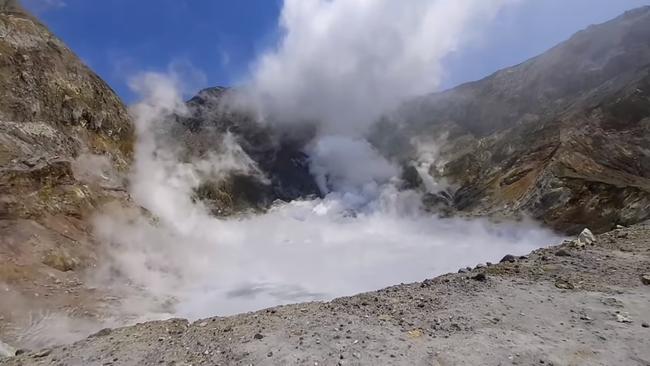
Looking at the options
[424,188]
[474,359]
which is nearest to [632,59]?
[424,188]

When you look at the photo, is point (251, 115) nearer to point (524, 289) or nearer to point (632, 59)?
point (632, 59)

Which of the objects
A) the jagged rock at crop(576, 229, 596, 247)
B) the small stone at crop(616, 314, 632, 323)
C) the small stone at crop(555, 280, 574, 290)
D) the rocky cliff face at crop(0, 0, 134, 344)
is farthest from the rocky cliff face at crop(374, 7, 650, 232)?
the rocky cliff face at crop(0, 0, 134, 344)

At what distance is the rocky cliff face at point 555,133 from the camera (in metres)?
34.6

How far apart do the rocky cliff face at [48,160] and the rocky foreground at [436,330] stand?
27.9ft

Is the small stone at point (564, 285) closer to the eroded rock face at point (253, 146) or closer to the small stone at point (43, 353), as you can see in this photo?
the small stone at point (43, 353)

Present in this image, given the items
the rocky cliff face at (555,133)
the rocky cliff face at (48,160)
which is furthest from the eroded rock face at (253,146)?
the rocky cliff face at (48,160)

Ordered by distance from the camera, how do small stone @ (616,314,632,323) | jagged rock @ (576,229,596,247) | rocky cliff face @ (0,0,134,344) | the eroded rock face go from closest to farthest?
1. small stone @ (616,314,632,323)
2. jagged rock @ (576,229,596,247)
3. rocky cliff face @ (0,0,134,344)
4. the eroded rock face

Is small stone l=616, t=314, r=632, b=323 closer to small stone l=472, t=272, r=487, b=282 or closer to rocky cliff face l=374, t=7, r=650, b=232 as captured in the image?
small stone l=472, t=272, r=487, b=282

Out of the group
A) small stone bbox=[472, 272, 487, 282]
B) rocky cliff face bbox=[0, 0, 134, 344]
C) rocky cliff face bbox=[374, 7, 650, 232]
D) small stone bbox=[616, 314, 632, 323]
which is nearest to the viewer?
small stone bbox=[616, 314, 632, 323]

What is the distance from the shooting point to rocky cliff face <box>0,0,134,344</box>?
57.2 feet

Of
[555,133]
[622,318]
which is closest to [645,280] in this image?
[622,318]

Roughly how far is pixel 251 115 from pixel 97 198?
57013 mm

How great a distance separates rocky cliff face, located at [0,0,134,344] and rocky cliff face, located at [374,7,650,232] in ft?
88.5

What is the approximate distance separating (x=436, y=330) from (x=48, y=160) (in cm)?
2081
